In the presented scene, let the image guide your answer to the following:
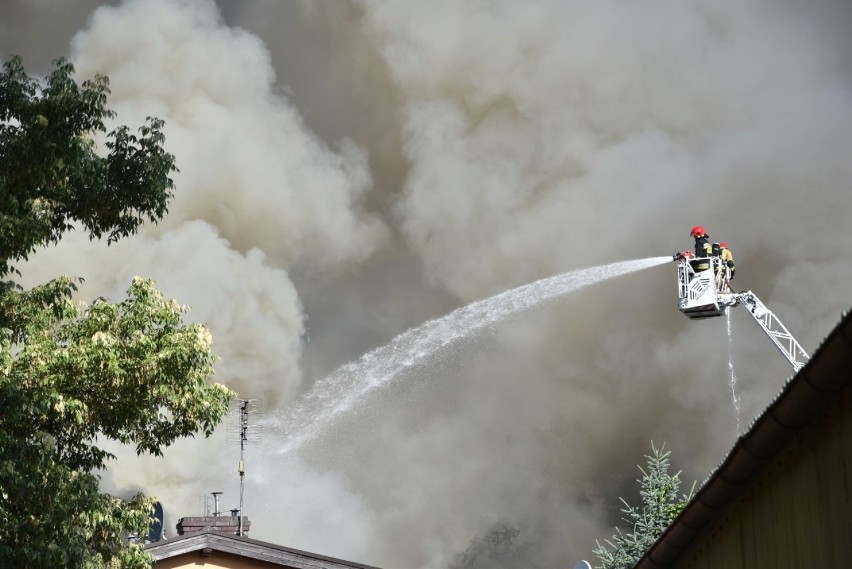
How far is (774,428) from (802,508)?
631 millimetres

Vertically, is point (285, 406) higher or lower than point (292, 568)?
higher

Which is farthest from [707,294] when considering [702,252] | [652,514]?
[652,514]

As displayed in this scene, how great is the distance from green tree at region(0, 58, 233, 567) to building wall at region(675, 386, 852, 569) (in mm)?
8189

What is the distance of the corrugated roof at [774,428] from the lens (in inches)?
294

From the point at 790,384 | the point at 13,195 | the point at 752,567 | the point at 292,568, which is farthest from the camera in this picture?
the point at 292,568

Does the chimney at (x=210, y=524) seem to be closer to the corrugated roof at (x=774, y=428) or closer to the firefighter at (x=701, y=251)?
the firefighter at (x=701, y=251)

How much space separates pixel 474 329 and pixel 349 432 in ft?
32.4

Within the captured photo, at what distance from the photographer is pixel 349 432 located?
56062 mm

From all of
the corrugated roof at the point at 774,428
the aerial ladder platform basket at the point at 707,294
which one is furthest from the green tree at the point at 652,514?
the corrugated roof at the point at 774,428

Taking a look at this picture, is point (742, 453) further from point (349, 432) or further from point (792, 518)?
point (349, 432)

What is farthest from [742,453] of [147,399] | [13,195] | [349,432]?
[349,432]

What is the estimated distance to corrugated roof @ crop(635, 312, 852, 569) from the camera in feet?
24.5

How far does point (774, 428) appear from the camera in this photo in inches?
330

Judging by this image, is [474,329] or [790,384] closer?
[790,384]
